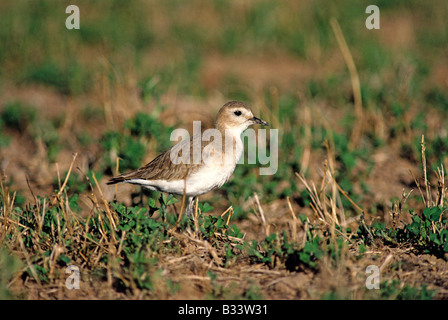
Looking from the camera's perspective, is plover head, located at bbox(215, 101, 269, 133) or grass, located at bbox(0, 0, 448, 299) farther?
plover head, located at bbox(215, 101, 269, 133)

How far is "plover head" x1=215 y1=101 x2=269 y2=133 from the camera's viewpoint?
18.5 feet

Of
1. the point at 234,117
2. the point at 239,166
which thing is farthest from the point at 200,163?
the point at 239,166

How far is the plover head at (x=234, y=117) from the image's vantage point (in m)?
5.63

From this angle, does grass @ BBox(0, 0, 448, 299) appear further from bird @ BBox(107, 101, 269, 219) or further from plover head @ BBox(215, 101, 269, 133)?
plover head @ BBox(215, 101, 269, 133)

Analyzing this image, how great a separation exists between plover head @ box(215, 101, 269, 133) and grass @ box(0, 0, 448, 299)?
77 cm

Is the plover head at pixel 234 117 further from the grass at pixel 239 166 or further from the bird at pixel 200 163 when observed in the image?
the grass at pixel 239 166

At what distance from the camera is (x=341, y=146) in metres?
7.29

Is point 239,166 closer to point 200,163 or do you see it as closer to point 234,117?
point 234,117

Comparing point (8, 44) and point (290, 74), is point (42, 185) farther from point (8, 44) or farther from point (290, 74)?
point (290, 74)

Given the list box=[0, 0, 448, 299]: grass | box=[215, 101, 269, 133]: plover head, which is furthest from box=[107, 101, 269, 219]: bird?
box=[0, 0, 448, 299]: grass

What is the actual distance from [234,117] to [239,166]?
143 centimetres

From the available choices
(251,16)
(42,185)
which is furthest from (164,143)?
(251,16)

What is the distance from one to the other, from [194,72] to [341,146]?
3.98 m

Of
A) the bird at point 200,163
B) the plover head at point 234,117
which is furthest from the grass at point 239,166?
the plover head at point 234,117
